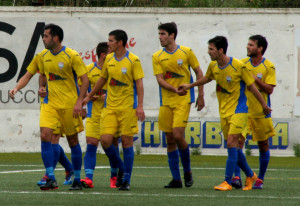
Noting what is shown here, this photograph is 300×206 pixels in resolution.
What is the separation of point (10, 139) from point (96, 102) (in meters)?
6.97

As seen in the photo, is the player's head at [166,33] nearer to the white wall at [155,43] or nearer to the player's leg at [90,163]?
the player's leg at [90,163]

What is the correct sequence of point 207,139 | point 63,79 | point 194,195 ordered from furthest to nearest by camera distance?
point 207,139 → point 63,79 → point 194,195

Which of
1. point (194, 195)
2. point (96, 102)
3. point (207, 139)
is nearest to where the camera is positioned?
point (194, 195)

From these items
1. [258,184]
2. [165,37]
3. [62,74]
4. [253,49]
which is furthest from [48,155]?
[253,49]

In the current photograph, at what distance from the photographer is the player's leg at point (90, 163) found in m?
10.8

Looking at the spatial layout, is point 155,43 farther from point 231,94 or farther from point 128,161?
point 128,161

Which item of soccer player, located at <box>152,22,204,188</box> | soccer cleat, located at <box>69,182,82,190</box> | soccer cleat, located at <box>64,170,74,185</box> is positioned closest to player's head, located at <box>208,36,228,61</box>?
soccer player, located at <box>152,22,204,188</box>

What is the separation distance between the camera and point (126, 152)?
10617 mm

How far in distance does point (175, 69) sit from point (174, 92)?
1.18ft

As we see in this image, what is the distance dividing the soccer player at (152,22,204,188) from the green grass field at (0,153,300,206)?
0.56 m

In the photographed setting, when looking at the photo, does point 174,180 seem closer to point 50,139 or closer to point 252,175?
point 252,175

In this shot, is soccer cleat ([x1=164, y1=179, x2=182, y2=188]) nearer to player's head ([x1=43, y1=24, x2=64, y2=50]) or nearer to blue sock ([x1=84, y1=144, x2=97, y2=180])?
blue sock ([x1=84, y1=144, x2=97, y2=180])

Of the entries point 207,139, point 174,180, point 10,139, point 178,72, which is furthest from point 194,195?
point 10,139

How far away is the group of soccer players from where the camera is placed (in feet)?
34.1
